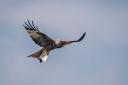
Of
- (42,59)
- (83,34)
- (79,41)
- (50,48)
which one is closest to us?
(42,59)

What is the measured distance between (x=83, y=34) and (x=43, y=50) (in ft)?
16.1

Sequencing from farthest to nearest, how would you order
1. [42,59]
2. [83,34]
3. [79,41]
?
[83,34], [79,41], [42,59]

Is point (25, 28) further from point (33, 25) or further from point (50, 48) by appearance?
point (50, 48)

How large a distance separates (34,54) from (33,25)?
15.6 feet

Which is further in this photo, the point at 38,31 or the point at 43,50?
the point at 38,31

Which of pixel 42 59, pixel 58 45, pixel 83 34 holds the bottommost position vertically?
pixel 42 59

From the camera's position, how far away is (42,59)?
18.9m

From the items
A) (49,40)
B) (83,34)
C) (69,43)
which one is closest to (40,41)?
(49,40)

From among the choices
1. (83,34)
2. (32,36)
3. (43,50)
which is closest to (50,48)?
(43,50)

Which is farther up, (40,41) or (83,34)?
(83,34)

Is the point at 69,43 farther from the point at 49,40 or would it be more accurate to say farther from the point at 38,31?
the point at 38,31

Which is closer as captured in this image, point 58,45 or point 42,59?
point 42,59

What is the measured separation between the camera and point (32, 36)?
2216cm

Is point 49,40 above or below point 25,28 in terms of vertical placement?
below
